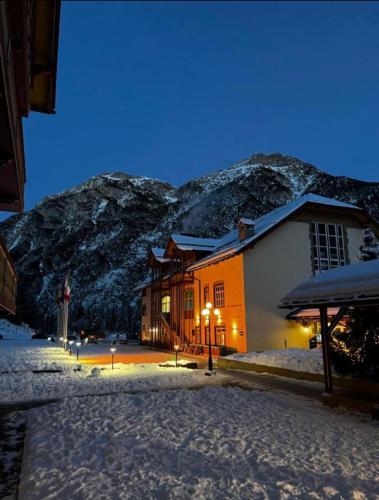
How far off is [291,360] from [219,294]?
1197 centimetres

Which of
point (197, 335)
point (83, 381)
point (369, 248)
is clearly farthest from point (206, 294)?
point (83, 381)

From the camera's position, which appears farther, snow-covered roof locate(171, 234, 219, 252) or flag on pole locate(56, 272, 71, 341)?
snow-covered roof locate(171, 234, 219, 252)

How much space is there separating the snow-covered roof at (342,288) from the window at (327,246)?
1778 centimetres

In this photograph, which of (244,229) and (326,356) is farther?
(244,229)

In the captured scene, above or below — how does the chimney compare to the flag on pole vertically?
above

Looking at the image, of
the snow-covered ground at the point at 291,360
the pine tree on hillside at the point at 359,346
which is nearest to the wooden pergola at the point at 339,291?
the pine tree on hillside at the point at 359,346

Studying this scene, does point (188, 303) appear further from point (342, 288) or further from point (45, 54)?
point (45, 54)

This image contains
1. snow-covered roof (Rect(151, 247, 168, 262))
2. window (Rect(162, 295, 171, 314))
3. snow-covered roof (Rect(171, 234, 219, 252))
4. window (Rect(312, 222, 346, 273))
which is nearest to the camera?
window (Rect(312, 222, 346, 273))

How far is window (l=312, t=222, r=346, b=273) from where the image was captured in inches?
1083

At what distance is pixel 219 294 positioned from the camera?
27984 mm

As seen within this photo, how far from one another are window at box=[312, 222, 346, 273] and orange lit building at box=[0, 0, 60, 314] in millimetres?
24765

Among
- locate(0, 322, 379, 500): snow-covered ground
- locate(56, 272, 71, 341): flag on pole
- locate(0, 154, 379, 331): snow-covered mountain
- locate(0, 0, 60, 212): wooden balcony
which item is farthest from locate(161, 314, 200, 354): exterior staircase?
locate(0, 154, 379, 331): snow-covered mountain

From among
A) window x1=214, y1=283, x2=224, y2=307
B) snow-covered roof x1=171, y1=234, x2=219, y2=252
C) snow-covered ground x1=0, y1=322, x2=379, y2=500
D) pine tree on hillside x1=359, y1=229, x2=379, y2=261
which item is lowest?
snow-covered ground x1=0, y1=322, x2=379, y2=500

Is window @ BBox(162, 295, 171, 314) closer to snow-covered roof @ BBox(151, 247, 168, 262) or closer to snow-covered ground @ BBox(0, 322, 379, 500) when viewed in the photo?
snow-covered roof @ BBox(151, 247, 168, 262)
